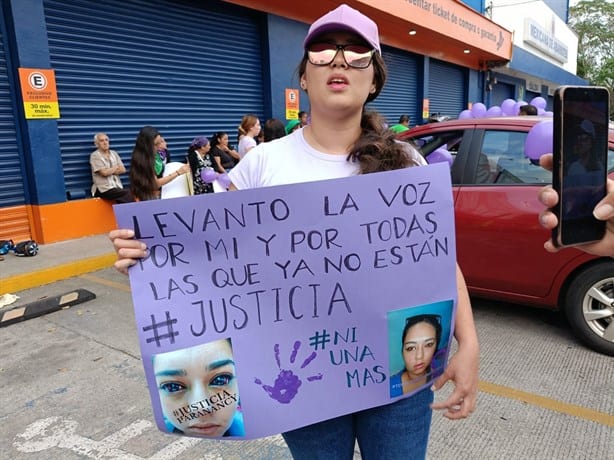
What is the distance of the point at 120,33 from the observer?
738cm

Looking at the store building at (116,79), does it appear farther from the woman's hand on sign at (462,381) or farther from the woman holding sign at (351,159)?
the woman's hand on sign at (462,381)

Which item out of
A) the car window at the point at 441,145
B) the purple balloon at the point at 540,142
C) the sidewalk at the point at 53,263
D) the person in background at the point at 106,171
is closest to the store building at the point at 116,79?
the person in background at the point at 106,171

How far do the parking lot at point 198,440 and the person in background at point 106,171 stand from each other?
3.19 metres

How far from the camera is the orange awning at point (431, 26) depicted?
396 inches

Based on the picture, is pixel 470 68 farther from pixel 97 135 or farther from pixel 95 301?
pixel 95 301

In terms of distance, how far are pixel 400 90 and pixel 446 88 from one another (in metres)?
4.27

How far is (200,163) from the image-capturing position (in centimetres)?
702

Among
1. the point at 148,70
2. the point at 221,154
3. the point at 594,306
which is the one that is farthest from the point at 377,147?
the point at 148,70

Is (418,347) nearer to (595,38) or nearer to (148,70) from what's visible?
(148,70)

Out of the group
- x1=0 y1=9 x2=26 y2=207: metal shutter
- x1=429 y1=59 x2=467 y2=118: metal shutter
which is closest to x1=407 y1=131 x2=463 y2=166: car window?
x1=0 y1=9 x2=26 y2=207: metal shutter

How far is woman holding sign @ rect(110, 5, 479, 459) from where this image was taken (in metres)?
1.40

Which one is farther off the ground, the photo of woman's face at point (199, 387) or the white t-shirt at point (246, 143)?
the white t-shirt at point (246, 143)

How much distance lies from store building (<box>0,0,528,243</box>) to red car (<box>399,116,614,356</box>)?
113 cm

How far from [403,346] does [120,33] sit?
24.5ft
